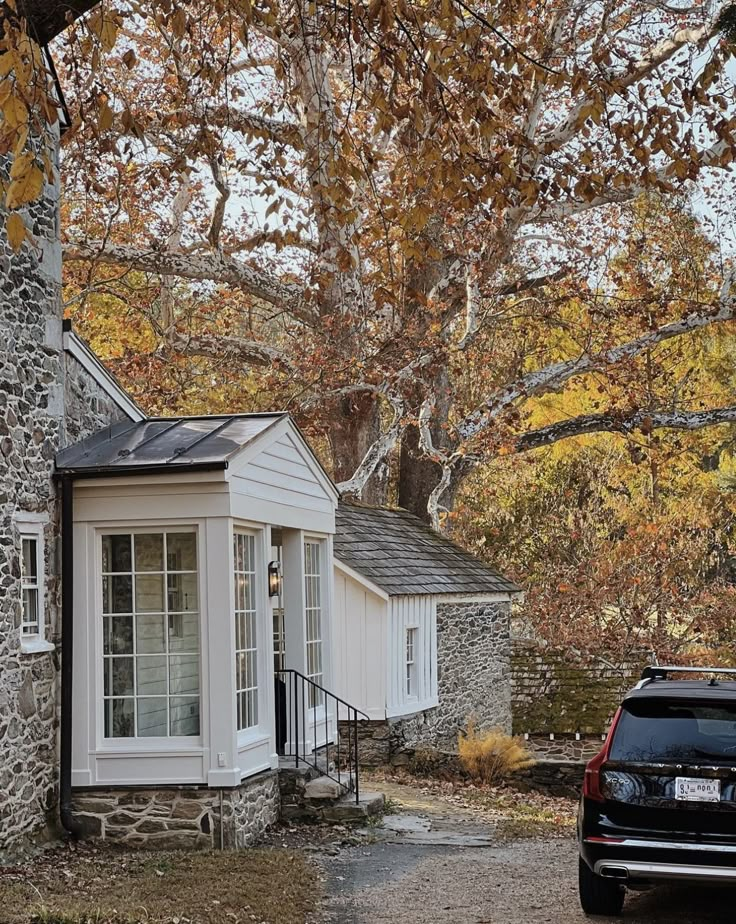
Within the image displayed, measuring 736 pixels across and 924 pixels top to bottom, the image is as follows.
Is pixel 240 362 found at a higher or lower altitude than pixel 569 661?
higher

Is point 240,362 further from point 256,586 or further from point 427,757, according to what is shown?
point 256,586

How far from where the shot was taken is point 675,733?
8125 millimetres

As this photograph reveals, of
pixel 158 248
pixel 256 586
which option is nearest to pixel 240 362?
pixel 158 248

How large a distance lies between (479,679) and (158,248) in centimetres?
974

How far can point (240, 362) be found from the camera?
86.9 feet

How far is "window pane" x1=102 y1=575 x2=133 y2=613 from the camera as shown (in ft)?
38.8

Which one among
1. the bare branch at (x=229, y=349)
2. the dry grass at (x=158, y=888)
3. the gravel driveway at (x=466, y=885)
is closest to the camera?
the dry grass at (x=158, y=888)

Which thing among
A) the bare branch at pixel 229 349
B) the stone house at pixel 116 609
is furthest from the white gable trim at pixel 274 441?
the bare branch at pixel 229 349

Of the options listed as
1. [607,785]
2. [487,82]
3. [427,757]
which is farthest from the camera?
[427,757]

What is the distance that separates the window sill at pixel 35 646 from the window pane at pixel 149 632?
0.78m

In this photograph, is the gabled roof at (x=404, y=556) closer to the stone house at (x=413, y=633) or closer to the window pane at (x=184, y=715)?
the stone house at (x=413, y=633)

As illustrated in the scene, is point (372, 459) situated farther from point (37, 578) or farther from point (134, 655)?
point (37, 578)

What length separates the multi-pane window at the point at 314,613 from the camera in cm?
1440

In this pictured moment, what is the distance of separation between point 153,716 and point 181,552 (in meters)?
1.54
